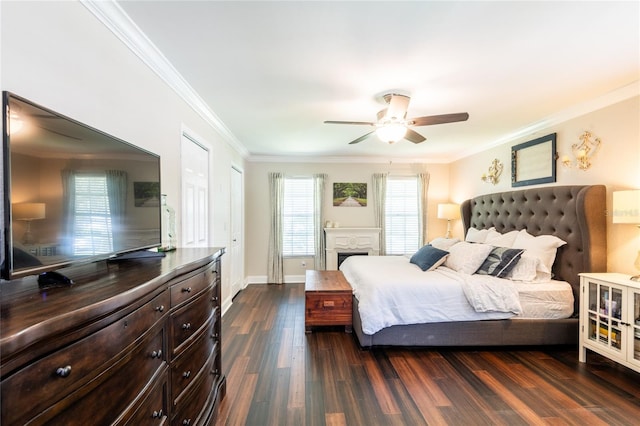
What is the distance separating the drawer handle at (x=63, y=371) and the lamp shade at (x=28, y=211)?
489 mm

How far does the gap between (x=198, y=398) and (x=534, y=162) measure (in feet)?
14.0

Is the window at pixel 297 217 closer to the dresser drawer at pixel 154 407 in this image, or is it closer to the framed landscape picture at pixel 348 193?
the framed landscape picture at pixel 348 193

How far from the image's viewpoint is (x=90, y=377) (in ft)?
2.64

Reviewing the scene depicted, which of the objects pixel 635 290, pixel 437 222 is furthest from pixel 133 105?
pixel 437 222

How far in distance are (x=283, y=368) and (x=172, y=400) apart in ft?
4.38

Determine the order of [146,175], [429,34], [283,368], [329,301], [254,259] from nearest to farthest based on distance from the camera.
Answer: [146,175] → [429,34] → [283,368] → [329,301] → [254,259]

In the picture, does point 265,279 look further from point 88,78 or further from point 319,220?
point 88,78

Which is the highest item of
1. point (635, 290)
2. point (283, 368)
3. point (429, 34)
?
point (429, 34)

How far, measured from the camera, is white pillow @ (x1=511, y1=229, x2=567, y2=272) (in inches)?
118

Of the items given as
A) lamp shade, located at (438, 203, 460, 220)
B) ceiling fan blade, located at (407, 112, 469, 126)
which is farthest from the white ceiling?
lamp shade, located at (438, 203, 460, 220)

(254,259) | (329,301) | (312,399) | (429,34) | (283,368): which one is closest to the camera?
(429,34)

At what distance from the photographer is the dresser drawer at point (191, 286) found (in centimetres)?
137

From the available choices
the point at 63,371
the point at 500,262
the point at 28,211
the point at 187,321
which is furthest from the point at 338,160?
the point at 63,371

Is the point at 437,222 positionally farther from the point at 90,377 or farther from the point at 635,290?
the point at 90,377
